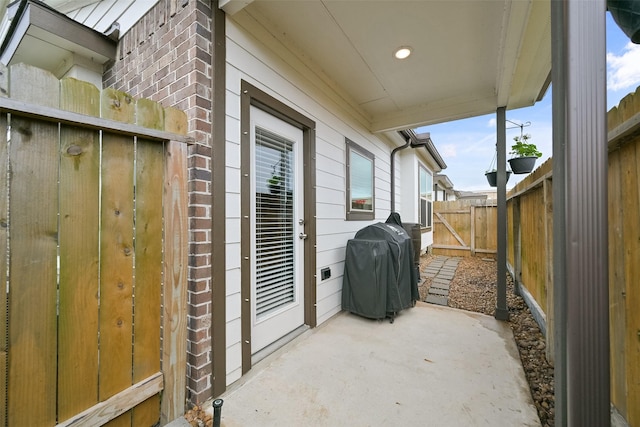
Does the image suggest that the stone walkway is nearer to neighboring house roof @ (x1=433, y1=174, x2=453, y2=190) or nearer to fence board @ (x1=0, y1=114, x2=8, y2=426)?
fence board @ (x1=0, y1=114, x2=8, y2=426)

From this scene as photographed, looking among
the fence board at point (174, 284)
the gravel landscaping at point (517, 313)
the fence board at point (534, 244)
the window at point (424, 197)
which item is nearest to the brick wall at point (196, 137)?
the fence board at point (174, 284)

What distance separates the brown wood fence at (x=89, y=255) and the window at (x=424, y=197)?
636 centimetres

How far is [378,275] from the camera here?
307 cm

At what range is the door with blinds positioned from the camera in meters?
2.30

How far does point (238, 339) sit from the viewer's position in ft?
6.44

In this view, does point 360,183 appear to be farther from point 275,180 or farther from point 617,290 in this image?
point 617,290

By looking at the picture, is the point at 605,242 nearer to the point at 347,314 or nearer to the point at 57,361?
the point at 57,361

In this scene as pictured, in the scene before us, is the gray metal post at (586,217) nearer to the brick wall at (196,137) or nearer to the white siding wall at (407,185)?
the brick wall at (196,137)

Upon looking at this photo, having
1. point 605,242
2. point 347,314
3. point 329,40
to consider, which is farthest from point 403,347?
point 329,40

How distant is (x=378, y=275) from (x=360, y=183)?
1.59m

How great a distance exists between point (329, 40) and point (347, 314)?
10.2 feet

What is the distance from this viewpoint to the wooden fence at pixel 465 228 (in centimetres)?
736

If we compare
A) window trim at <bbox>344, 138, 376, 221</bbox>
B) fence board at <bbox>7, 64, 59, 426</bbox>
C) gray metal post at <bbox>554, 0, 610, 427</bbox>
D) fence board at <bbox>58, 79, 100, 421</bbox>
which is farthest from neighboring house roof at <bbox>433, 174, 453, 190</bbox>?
fence board at <bbox>7, 64, 59, 426</bbox>

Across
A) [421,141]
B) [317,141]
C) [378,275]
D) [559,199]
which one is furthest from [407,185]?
[559,199]
